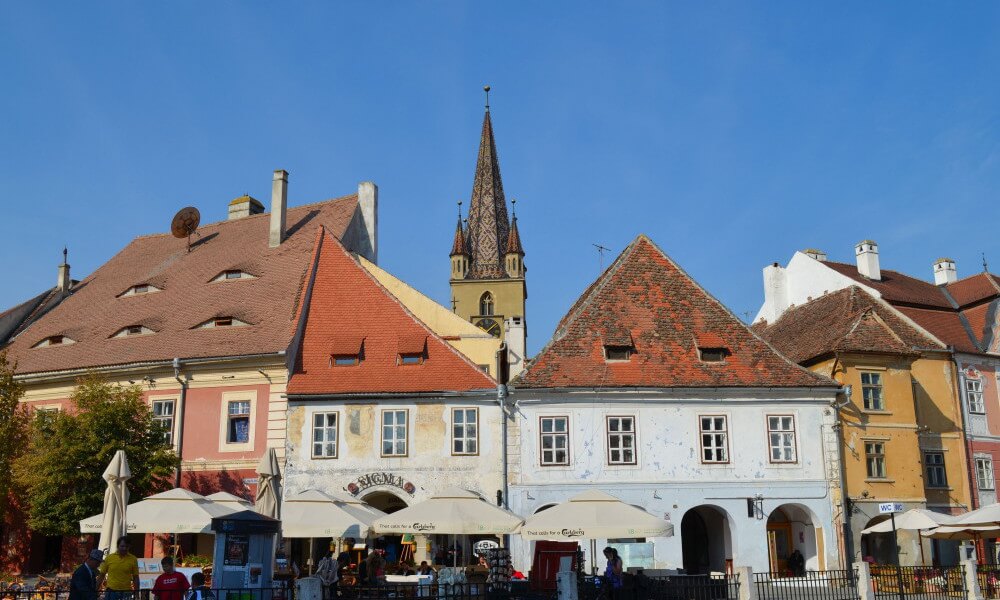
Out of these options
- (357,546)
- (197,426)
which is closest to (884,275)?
(357,546)

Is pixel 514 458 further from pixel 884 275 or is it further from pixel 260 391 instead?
pixel 884 275

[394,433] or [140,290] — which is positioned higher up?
[140,290]

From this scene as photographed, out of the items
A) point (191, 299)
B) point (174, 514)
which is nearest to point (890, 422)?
point (174, 514)

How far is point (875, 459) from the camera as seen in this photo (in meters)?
31.0

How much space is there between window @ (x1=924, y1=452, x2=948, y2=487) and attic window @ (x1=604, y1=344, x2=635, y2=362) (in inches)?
438

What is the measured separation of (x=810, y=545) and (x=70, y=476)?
21003mm

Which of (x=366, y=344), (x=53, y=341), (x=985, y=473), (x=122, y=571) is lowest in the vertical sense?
(x=122, y=571)

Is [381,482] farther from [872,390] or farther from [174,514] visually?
[872,390]

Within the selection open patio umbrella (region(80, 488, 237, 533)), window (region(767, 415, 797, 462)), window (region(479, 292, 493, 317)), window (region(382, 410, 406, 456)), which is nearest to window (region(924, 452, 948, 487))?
window (region(767, 415, 797, 462))

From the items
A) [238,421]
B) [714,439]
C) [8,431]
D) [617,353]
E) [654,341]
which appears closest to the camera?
[8,431]

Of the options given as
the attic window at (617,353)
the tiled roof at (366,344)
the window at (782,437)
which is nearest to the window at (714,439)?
the window at (782,437)

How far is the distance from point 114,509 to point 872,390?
22858 millimetres

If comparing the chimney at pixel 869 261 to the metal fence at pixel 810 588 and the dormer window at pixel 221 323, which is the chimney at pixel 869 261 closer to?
the metal fence at pixel 810 588

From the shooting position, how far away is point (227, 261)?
1389 inches
